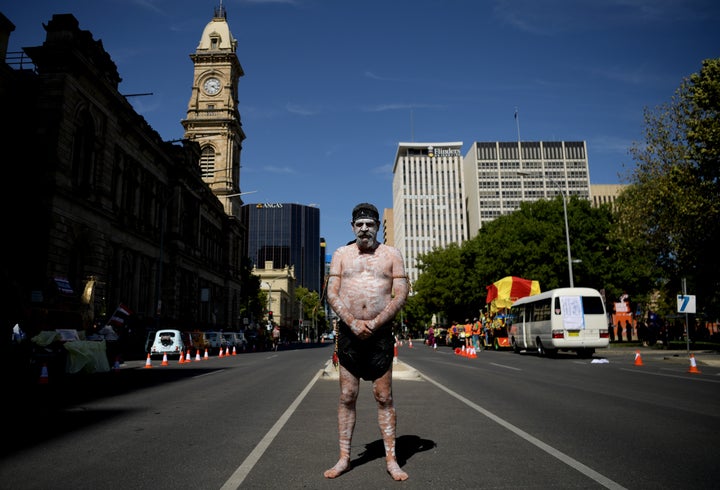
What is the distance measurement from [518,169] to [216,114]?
10025cm

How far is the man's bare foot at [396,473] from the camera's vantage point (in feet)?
13.9

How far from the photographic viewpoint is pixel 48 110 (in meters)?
27.2

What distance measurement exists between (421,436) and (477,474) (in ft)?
5.83

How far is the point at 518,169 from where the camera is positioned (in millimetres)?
146375

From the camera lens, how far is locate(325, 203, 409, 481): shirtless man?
4359 mm

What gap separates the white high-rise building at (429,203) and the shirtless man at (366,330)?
152 metres

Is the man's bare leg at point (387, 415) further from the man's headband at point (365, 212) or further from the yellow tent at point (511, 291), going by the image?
the yellow tent at point (511, 291)

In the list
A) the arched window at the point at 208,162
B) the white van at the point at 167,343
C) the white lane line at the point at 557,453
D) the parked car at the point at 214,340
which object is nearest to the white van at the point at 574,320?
the white lane line at the point at 557,453

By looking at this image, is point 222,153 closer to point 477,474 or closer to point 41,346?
point 41,346

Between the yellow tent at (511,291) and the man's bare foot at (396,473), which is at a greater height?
the yellow tent at (511,291)

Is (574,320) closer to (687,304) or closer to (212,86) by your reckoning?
(687,304)

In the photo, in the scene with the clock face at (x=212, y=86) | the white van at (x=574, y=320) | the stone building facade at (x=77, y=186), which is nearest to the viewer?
the white van at (x=574, y=320)

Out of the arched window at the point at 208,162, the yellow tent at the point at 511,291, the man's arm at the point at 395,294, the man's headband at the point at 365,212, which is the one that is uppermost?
the arched window at the point at 208,162

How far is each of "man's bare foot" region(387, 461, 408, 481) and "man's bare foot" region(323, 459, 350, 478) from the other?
0.37 meters
